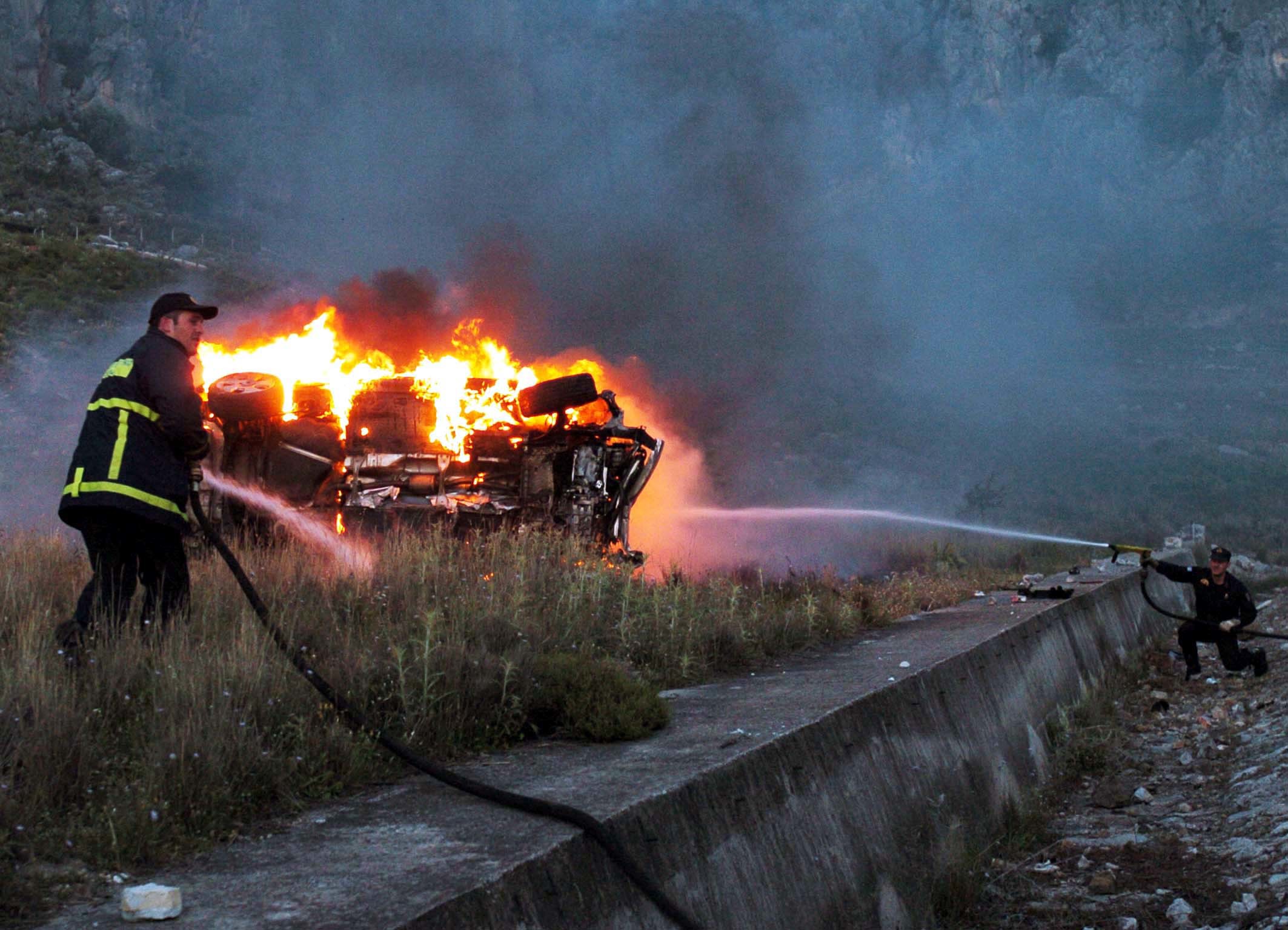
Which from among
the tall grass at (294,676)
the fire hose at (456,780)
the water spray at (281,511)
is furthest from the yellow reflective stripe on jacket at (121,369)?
the water spray at (281,511)

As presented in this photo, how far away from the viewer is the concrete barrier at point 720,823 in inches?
124

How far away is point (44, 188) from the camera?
6738 cm

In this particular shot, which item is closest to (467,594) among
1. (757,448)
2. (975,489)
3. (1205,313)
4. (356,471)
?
(356,471)

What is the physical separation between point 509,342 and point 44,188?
60717 millimetres

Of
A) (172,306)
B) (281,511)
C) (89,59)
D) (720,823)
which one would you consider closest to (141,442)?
(172,306)

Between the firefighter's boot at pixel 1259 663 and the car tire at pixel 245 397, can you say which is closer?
the car tire at pixel 245 397

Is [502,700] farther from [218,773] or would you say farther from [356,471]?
[356,471]

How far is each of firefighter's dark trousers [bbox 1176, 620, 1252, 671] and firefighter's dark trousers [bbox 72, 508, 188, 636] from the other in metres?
9.73

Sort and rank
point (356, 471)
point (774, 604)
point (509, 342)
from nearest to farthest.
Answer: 1. point (774, 604)
2. point (356, 471)
3. point (509, 342)

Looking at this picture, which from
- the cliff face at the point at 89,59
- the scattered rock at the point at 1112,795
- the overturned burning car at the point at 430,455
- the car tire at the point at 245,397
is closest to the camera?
the scattered rock at the point at 1112,795

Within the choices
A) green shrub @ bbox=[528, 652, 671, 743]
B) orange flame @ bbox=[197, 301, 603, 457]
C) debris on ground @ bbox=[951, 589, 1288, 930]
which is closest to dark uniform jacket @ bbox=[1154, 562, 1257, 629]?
debris on ground @ bbox=[951, 589, 1288, 930]

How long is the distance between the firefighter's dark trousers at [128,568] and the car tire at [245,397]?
535cm

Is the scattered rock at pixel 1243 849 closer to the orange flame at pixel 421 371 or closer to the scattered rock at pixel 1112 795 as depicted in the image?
the scattered rock at pixel 1112 795

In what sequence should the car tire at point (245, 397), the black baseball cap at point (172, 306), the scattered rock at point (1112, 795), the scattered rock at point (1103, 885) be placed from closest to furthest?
1. the scattered rock at point (1103, 885)
2. the black baseball cap at point (172, 306)
3. the scattered rock at point (1112, 795)
4. the car tire at point (245, 397)
